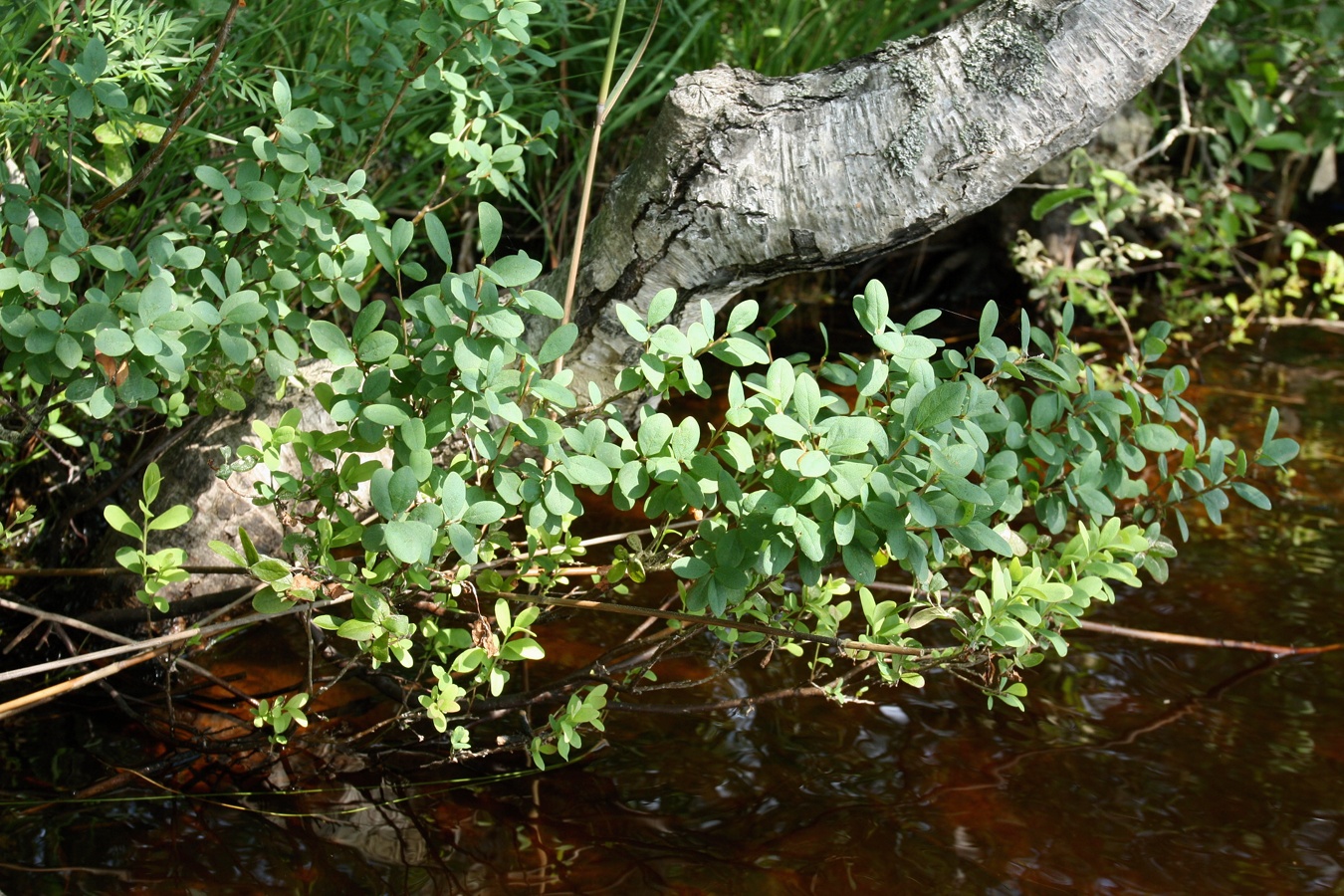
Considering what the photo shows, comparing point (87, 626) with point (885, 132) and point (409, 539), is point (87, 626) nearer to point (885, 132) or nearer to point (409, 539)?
point (409, 539)

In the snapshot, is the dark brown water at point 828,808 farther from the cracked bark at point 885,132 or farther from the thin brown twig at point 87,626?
the cracked bark at point 885,132

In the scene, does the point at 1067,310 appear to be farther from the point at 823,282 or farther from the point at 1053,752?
the point at 823,282

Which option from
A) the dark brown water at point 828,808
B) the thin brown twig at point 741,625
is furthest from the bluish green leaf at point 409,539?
the dark brown water at point 828,808

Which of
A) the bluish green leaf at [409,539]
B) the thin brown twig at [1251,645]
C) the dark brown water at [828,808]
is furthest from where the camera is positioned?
the thin brown twig at [1251,645]

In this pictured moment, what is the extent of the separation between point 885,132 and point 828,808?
3.46 feet

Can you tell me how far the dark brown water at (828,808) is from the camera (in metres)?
1.60

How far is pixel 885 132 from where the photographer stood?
5.42 ft

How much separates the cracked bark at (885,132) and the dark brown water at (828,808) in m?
0.82

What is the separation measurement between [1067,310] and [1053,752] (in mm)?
819

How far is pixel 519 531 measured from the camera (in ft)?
6.66

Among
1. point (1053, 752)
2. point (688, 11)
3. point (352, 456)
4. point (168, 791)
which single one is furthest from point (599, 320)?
point (688, 11)

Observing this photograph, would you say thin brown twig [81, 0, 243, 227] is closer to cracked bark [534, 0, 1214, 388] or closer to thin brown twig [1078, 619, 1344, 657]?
cracked bark [534, 0, 1214, 388]

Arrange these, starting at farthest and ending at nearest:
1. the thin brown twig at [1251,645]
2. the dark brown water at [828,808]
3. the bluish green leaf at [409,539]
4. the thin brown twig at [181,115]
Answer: the thin brown twig at [1251,645] < the dark brown water at [828,808] < the thin brown twig at [181,115] < the bluish green leaf at [409,539]

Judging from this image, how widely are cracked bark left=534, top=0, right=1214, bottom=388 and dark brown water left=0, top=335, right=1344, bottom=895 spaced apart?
2.71ft
